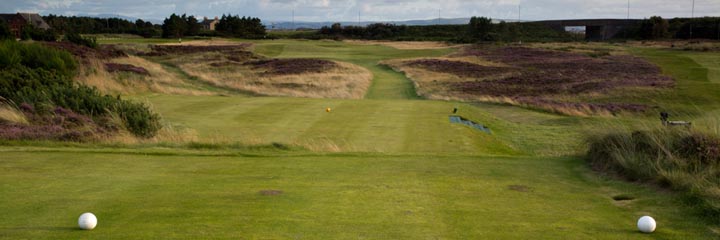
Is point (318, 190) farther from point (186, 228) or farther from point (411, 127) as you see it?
point (411, 127)

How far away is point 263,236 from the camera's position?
6355mm

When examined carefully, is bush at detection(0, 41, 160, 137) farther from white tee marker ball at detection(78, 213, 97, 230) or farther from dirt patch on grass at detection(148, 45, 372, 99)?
dirt patch on grass at detection(148, 45, 372, 99)

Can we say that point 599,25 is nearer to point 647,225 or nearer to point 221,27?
point 221,27

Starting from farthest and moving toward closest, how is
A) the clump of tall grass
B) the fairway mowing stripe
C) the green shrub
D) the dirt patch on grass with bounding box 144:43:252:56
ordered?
the dirt patch on grass with bounding box 144:43:252:56 < the green shrub < the fairway mowing stripe < the clump of tall grass

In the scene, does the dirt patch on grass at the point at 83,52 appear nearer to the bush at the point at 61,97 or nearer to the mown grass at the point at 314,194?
the bush at the point at 61,97

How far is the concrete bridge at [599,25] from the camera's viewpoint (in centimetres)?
12000

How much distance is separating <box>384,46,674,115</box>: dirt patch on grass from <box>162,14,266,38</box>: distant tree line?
2339 inches

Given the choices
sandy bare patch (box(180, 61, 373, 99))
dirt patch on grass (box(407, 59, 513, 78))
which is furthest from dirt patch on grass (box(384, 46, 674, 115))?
sandy bare patch (box(180, 61, 373, 99))

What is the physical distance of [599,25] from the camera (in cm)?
12419

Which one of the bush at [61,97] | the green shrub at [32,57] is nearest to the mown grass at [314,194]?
the bush at [61,97]

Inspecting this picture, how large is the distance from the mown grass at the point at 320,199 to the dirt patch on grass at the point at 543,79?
728 inches

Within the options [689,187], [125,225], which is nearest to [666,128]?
[689,187]

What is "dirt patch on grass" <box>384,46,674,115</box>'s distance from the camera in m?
32.2

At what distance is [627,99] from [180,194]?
29819 millimetres
